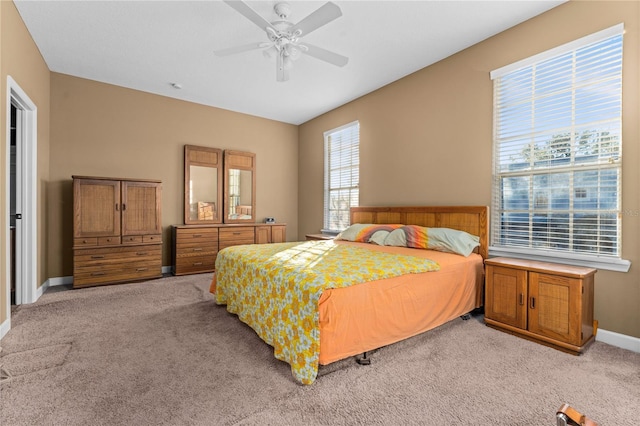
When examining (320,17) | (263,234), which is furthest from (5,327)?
(320,17)

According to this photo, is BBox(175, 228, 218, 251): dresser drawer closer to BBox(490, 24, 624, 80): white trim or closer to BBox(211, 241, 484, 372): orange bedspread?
BBox(211, 241, 484, 372): orange bedspread

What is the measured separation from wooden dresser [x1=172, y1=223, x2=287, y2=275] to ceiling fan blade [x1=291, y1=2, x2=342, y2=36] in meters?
3.55

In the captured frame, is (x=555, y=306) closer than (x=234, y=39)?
Yes

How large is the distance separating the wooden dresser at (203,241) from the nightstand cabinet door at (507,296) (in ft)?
13.1

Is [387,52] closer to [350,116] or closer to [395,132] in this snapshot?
[395,132]

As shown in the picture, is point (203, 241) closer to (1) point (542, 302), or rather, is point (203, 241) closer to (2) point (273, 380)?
(2) point (273, 380)

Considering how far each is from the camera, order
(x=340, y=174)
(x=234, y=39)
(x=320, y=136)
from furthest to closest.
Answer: (x=320, y=136) < (x=340, y=174) < (x=234, y=39)

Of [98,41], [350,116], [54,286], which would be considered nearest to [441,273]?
[350,116]

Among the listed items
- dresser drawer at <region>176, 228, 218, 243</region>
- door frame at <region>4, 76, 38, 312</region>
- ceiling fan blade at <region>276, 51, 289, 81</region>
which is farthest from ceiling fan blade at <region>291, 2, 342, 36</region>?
dresser drawer at <region>176, 228, 218, 243</region>

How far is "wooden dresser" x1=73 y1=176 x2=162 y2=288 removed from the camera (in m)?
4.15

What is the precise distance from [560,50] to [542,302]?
229 centimetres

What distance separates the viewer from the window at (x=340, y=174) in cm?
538

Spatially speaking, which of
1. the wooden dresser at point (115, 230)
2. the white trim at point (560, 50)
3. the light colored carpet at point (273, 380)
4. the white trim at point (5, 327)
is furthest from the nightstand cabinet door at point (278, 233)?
the white trim at point (560, 50)

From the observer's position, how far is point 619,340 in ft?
8.09
